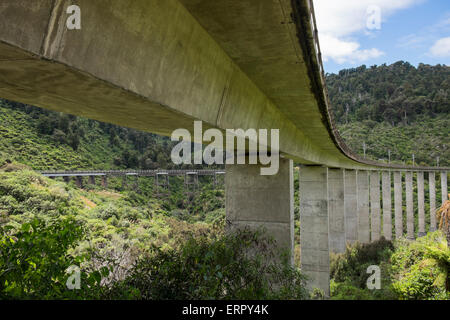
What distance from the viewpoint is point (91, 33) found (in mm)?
2113

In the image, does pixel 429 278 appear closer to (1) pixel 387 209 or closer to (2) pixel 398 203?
(1) pixel 387 209

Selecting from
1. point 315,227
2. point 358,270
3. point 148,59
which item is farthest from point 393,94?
point 148,59

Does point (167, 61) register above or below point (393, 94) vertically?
below

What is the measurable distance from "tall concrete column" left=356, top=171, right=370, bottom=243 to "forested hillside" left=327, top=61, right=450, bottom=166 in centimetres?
2574

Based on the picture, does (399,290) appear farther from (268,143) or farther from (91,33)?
(91,33)

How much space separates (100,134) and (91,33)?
48407mm

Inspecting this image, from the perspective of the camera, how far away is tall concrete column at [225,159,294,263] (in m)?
10.6

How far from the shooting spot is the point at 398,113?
7488 centimetres

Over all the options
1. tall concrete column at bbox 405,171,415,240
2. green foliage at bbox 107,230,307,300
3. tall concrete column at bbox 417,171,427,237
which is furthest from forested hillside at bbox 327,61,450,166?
green foliage at bbox 107,230,307,300

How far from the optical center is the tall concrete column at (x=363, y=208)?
105ft

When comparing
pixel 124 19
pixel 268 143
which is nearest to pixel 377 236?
pixel 268 143

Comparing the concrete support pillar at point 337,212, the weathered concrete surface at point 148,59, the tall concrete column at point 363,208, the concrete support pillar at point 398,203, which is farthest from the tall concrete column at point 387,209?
the weathered concrete surface at point 148,59

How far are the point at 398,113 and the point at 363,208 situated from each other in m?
53.7
